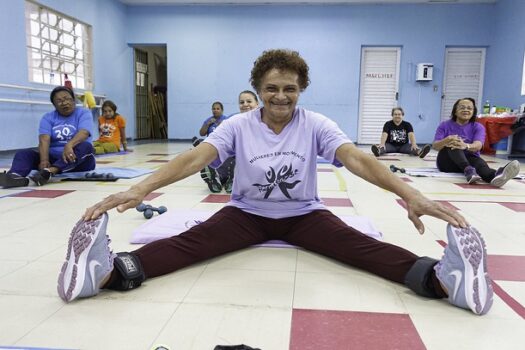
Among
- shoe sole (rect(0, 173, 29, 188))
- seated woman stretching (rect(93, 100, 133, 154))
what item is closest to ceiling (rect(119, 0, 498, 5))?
seated woman stretching (rect(93, 100, 133, 154))

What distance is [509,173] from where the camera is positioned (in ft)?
13.1

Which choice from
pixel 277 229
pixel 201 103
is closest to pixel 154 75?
pixel 201 103

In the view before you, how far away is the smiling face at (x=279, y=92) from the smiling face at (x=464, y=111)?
331 cm

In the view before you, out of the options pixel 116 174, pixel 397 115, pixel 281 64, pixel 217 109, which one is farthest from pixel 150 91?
pixel 281 64

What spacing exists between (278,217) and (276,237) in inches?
5.6

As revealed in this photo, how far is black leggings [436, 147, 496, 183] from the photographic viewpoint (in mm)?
4297

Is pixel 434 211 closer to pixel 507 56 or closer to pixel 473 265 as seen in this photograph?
pixel 473 265

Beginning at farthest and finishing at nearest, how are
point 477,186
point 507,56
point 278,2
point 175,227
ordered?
1. point 278,2
2. point 507,56
3. point 477,186
4. point 175,227

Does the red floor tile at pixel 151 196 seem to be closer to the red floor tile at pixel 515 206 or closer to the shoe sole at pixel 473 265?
the shoe sole at pixel 473 265

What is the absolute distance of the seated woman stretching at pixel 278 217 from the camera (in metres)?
1.38

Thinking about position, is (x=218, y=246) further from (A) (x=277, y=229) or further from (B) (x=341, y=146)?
(B) (x=341, y=146)

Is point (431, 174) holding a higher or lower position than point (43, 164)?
lower

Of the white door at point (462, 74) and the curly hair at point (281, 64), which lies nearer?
the curly hair at point (281, 64)

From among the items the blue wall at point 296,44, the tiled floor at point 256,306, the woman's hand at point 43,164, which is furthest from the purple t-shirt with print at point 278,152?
the blue wall at point 296,44
